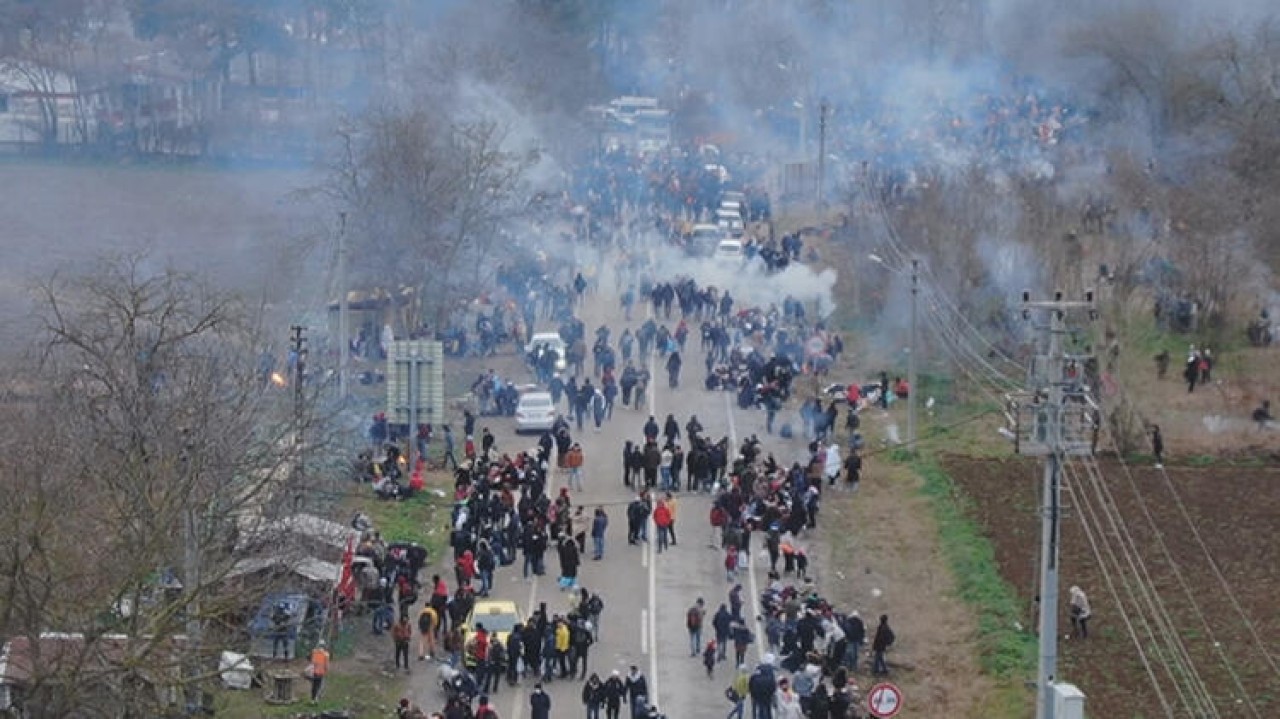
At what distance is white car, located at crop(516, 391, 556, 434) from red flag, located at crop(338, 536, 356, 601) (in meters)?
12.0

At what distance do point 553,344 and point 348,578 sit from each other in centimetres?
1844

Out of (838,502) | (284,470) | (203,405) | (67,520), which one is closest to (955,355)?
(838,502)

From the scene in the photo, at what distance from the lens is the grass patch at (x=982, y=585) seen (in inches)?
1308

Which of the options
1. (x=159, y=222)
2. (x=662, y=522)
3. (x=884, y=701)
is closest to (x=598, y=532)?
(x=662, y=522)

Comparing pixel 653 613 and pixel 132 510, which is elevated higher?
pixel 132 510

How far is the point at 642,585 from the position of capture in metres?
36.8

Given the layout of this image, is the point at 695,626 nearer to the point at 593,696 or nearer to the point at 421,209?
the point at 593,696

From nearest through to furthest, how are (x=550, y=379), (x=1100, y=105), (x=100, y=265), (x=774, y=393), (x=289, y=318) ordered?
(x=774, y=393) → (x=550, y=379) → (x=289, y=318) → (x=100, y=265) → (x=1100, y=105)

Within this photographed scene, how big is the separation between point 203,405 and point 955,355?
23010 millimetres

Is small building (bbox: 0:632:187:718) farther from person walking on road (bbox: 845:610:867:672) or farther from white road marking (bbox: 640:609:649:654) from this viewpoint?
person walking on road (bbox: 845:610:867:672)

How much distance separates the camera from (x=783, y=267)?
200 ft

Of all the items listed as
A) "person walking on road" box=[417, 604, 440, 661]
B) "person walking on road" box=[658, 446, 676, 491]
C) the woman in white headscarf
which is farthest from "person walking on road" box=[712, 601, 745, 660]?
"person walking on road" box=[658, 446, 676, 491]

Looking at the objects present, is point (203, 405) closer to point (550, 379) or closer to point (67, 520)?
point (67, 520)

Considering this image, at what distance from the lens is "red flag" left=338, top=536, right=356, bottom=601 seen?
34.3m
